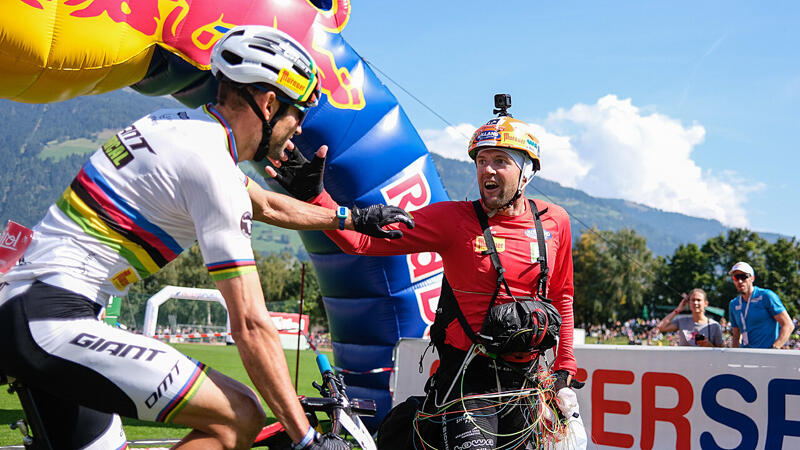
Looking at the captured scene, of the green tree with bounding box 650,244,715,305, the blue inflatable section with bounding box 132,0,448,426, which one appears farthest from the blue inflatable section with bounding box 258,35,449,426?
the green tree with bounding box 650,244,715,305

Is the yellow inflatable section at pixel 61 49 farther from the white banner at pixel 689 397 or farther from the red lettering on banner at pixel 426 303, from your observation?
the white banner at pixel 689 397

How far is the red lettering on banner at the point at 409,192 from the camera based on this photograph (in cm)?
840

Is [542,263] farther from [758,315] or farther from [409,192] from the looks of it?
[758,315]

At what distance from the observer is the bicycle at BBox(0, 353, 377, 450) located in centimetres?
237

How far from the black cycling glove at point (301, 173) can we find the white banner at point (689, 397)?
3.36m

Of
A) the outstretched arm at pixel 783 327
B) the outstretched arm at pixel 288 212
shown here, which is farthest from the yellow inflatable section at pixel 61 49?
the outstretched arm at pixel 783 327

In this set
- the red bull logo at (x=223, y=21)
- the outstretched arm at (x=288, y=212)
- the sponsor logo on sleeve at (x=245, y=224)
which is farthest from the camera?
the red bull logo at (x=223, y=21)

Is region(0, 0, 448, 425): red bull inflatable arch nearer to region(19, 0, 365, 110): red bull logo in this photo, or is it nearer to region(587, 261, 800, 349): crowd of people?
region(19, 0, 365, 110): red bull logo

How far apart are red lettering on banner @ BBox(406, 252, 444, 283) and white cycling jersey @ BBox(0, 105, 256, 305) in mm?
6144

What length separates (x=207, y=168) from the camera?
2.30 meters

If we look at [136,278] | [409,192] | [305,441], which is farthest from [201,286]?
[305,441]

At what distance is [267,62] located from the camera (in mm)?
2631

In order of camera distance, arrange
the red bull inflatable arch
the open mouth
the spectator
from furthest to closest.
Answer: the spectator → the red bull inflatable arch → the open mouth

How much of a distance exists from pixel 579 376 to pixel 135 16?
5.46 meters
